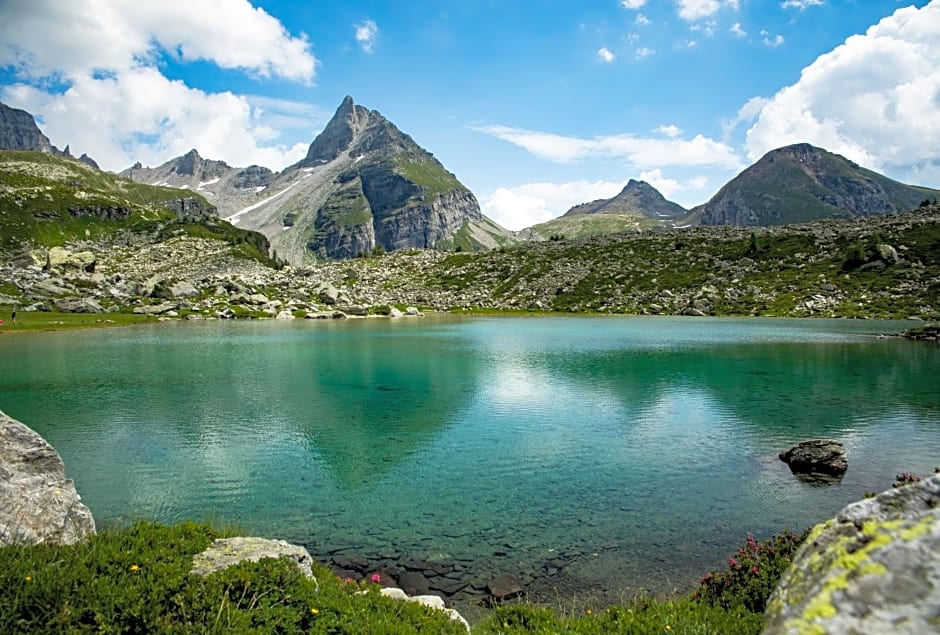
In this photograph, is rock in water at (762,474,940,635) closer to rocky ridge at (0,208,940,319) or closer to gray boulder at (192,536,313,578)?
gray boulder at (192,536,313,578)

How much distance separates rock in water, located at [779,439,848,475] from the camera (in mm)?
23578

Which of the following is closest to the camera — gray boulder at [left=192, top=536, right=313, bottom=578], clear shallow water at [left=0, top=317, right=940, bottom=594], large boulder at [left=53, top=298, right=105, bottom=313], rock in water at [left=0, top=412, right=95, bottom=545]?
gray boulder at [left=192, top=536, right=313, bottom=578]

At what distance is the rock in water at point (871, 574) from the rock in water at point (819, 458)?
2134cm

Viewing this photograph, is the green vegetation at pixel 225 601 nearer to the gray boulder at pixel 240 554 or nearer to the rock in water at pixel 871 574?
the gray boulder at pixel 240 554

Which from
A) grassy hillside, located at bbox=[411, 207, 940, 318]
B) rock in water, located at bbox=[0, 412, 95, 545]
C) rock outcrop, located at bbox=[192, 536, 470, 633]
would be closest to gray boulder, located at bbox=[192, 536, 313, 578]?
rock outcrop, located at bbox=[192, 536, 470, 633]

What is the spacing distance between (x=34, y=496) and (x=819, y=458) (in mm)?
29197

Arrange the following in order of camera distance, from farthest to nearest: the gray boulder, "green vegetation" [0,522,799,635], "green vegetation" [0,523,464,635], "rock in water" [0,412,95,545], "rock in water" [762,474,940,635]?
"rock in water" [0,412,95,545] → the gray boulder → "green vegetation" [0,522,799,635] → "green vegetation" [0,523,464,635] → "rock in water" [762,474,940,635]

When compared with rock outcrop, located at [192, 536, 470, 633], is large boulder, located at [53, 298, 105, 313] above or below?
above

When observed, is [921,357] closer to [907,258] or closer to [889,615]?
[889,615]

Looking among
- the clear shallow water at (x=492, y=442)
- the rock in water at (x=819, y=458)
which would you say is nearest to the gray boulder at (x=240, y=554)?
the clear shallow water at (x=492, y=442)

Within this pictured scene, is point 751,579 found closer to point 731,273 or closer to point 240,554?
point 240,554

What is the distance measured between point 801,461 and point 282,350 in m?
57.6

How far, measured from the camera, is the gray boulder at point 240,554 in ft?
33.2

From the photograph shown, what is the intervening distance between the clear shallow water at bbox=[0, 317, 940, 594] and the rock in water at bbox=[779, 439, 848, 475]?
620 millimetres
